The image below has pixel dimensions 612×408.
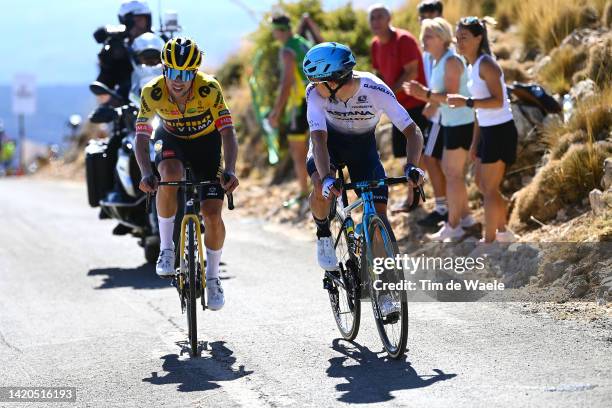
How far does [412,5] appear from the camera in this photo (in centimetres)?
1697

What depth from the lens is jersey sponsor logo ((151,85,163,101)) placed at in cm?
795

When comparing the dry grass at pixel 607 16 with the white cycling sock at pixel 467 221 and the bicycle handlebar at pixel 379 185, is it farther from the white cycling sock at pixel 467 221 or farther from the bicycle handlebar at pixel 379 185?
the bicycle handlebar at pixel 379 185

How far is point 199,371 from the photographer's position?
23.1 feet

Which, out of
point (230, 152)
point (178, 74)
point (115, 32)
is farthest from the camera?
point (115, 32)

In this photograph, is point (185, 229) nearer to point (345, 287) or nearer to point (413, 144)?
point (345, 287)

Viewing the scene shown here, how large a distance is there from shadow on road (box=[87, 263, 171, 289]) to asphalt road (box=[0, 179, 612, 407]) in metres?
0.02

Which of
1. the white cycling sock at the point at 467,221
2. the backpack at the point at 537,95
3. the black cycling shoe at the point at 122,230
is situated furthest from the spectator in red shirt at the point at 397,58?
the black cycling shoe at the point at 122,230

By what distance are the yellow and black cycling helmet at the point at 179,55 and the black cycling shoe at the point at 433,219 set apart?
4.03 m

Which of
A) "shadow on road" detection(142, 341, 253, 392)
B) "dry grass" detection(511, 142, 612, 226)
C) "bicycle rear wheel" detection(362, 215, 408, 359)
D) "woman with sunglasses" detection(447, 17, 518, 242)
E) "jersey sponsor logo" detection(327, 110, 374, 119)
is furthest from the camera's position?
"dry grass" detection(511, 142, 612, 226)

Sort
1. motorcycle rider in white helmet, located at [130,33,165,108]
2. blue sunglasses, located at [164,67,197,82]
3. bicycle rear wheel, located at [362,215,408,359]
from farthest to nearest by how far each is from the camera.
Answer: motorcycle rider in white helmet, located at [130,33,165,108], blue sunglasses, located at [164,67,197,82], bicycle rear wheel, located at [362,215,408,359]

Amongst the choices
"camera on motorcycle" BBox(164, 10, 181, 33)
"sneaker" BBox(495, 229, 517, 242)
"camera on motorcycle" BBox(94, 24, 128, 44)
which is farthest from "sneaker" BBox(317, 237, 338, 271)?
"camera on motorcycle" BBox(164, 10, 181, 33)

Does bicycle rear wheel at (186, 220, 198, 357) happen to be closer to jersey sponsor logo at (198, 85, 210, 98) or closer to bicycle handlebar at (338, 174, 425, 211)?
jersey sponsor logo at (198, 85, 210, 98)

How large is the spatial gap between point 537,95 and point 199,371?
547 cm

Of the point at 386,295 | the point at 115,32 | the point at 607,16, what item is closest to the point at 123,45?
the point at 115,32
